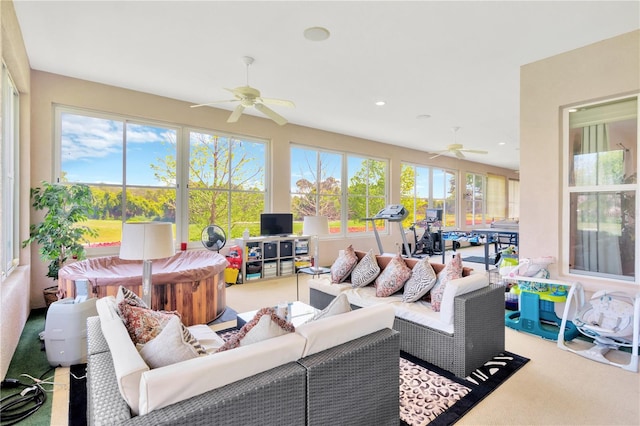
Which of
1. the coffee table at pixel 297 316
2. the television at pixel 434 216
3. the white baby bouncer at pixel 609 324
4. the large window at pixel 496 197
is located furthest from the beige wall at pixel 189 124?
the large window at pixel 496 197

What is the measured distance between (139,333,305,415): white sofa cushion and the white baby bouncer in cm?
282

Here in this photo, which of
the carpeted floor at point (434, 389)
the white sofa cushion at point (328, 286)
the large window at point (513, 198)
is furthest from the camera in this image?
the large window at point (513, 198)

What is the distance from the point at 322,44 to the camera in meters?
3.22

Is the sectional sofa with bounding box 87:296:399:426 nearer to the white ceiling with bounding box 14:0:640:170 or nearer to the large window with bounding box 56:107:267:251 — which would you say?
the white ceiling with bounding box 14:0:640:170

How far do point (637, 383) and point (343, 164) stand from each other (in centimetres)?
595

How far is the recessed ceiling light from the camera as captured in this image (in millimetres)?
2957

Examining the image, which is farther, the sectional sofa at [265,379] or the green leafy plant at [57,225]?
the green leafy plant at [57,225]

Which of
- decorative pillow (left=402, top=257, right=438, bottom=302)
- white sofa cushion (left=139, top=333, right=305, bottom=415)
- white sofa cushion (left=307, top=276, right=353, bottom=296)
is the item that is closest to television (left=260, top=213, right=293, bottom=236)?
white sofa cushion (left=307, top=276, right=353, bottom=296)

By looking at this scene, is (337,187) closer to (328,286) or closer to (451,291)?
(328,286)

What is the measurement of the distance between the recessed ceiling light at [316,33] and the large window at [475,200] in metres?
9.16

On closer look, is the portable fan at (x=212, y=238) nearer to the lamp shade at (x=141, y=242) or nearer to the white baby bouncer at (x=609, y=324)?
the lamp shade at (x=141, y=242)

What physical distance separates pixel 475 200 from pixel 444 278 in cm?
956

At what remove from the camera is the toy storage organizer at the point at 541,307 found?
3154mm

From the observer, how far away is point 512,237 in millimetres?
5961
